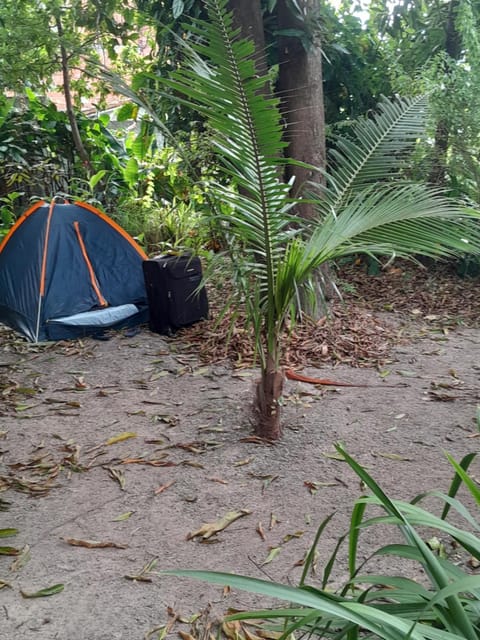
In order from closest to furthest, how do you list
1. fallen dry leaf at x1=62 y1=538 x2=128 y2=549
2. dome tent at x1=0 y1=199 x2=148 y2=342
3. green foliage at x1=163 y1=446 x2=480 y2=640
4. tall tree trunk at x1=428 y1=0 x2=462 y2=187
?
1. green foliage at x1=163 y1=446 x2=480 y2=640
2. fallen dry leaf at x1=62 y1=538 x2=128 y2=549
3. dome tent at x1=0 y1=199 x2=148 y2=342
4. tall tree trunk at x1=428 y1=0 x2=462 y2=187

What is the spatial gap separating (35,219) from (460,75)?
13.2ft

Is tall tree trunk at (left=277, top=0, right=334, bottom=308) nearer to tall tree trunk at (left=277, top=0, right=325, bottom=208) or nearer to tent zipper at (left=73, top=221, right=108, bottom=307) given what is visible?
tall tree trunk at (left=277, top=0, right=325, bottom=208)

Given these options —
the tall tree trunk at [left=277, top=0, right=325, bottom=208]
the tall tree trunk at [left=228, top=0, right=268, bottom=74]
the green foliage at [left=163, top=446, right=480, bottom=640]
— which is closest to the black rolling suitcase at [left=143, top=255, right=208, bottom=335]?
the tall tree trunk at [left=277, top=0, right=325, bottom=208]

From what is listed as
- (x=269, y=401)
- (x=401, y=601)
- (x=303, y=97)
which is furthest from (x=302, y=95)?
(x=401, y=601)

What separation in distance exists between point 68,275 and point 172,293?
3.54 feet

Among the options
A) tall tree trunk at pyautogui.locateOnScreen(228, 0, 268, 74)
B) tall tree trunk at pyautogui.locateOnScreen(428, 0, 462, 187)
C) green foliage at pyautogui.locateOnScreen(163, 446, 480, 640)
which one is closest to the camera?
green foliage at pyautogui.locateOnScreen(163, 446, 480, 640)

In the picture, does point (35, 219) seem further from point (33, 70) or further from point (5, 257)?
point (33, 70)

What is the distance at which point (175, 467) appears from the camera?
2.90 meters

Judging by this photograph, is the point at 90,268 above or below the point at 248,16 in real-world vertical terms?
below

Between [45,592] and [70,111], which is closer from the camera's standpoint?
[45,592]

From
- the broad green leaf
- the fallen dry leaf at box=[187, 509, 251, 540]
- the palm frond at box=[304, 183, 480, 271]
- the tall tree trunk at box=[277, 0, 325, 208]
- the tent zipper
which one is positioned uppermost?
the tall tree trunk at box=[277, 0, 325, 208]

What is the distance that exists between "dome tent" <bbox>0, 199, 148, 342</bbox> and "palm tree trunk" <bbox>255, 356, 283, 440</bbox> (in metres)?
2.38

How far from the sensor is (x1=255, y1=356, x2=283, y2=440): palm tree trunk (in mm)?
2988

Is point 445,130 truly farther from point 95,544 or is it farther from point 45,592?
point 45,592
